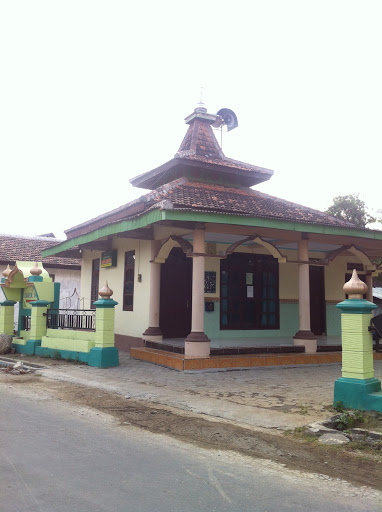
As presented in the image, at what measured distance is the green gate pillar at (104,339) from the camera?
10430mm

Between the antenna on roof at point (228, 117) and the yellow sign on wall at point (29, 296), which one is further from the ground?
the antenna on roof at point (228, 117)

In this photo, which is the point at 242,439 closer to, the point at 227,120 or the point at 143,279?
the point at 143,279

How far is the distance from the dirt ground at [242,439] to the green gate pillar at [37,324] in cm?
576

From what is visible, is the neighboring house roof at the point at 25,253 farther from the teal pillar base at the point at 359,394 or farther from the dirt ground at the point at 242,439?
the teal pillar base at the point at 359,394

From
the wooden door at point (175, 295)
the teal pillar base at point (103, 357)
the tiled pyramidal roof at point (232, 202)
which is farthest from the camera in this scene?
the wooden door at point (175, 295)

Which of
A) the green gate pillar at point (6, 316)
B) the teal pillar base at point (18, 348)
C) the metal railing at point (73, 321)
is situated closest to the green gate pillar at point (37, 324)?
the metal railing at point (73, 321)

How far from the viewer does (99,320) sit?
10578 millimetres

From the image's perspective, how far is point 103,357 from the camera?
10.4 meters

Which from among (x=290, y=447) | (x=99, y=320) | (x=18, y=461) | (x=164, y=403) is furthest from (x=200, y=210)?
(x=18, y=461)

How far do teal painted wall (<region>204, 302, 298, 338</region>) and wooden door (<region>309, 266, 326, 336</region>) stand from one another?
2.71 feet

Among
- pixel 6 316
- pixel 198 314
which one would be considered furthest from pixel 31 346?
pixel 198 314

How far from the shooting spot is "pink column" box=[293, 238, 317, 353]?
37.5 feet

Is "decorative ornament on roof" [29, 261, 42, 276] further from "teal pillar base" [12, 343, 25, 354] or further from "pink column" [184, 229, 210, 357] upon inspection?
"pink column" [184, 229, 210, 357]

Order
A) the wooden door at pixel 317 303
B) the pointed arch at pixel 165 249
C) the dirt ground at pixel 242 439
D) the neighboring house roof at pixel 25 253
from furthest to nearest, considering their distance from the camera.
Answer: the neighboring house roof at pixel 25 253 < the wooden door at pixel 317 303 < the pointed arch at pixel 165 249 < the dirt ground at pixel 242 439
